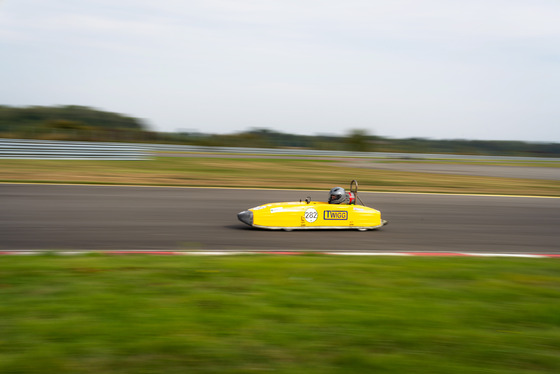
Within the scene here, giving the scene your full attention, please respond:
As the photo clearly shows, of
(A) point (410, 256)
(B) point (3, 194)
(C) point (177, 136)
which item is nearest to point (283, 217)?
(A) point (410, 256)

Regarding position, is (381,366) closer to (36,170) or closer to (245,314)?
(245,314)

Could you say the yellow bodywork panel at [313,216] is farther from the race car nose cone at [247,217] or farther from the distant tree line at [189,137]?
the distant tree line at [189,137]

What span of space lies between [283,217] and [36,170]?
1269 centimetres

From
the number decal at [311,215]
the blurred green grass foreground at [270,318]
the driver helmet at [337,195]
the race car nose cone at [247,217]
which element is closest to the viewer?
the blurred green grass foreground at [270,318]

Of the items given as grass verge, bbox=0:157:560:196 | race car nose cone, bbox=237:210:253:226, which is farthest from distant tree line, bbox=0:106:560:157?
race car nose cone, bbox=237:210:253:226

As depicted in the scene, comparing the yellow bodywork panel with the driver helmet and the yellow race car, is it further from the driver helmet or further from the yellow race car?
the driver helmet

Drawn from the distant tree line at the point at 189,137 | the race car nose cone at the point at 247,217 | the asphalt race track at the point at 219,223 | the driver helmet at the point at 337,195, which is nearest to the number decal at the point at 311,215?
the asphalt race track at the point at 219,223

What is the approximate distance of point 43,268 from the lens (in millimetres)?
5340

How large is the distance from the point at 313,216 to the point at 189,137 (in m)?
31.3

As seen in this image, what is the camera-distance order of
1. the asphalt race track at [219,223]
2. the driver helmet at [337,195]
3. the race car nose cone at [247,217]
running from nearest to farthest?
1. the asphalt race track at [219,223]
2. the race car nose cone at [247,217]
3. the driver helmet at [337,195]

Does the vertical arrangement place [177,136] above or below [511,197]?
above

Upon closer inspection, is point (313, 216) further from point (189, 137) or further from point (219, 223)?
point (189, 137)

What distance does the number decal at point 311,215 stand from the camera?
30.1 ft

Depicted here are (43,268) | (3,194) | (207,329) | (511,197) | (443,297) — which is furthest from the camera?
(511,197)
